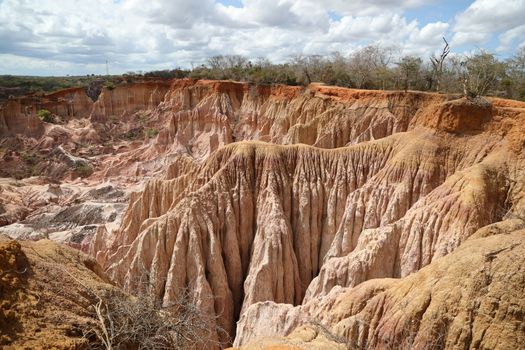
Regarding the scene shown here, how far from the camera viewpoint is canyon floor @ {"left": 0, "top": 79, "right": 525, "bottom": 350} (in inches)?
345

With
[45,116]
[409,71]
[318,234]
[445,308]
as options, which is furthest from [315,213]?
[45,116]

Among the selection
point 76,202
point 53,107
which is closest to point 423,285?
point 76,202

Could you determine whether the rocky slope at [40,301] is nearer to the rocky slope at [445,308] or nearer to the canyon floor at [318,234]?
the canyon floor at [318,234]

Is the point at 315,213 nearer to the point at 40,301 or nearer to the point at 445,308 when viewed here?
the point at 445,308

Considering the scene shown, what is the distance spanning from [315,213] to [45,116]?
5138 centimetres

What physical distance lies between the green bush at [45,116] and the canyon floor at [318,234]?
1857 cm

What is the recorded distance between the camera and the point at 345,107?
31.4 metres

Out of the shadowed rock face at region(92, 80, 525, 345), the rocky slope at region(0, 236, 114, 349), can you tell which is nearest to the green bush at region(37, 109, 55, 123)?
the shadowed rock face at region(92, 80, 525, 345)

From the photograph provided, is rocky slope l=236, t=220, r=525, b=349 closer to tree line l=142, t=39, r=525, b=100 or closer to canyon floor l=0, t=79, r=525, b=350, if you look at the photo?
canyon floor l=0, t=79, r=525, b=350

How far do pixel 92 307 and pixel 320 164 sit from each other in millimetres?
15834

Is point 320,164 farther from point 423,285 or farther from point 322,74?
point 322,74

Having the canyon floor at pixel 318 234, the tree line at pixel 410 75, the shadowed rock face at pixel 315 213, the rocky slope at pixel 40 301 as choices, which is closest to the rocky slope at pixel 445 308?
the canyon floor at pixel 318 234

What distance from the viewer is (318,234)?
20281 millimetres

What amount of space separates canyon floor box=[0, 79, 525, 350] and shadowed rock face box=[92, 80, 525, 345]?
0.06 m
